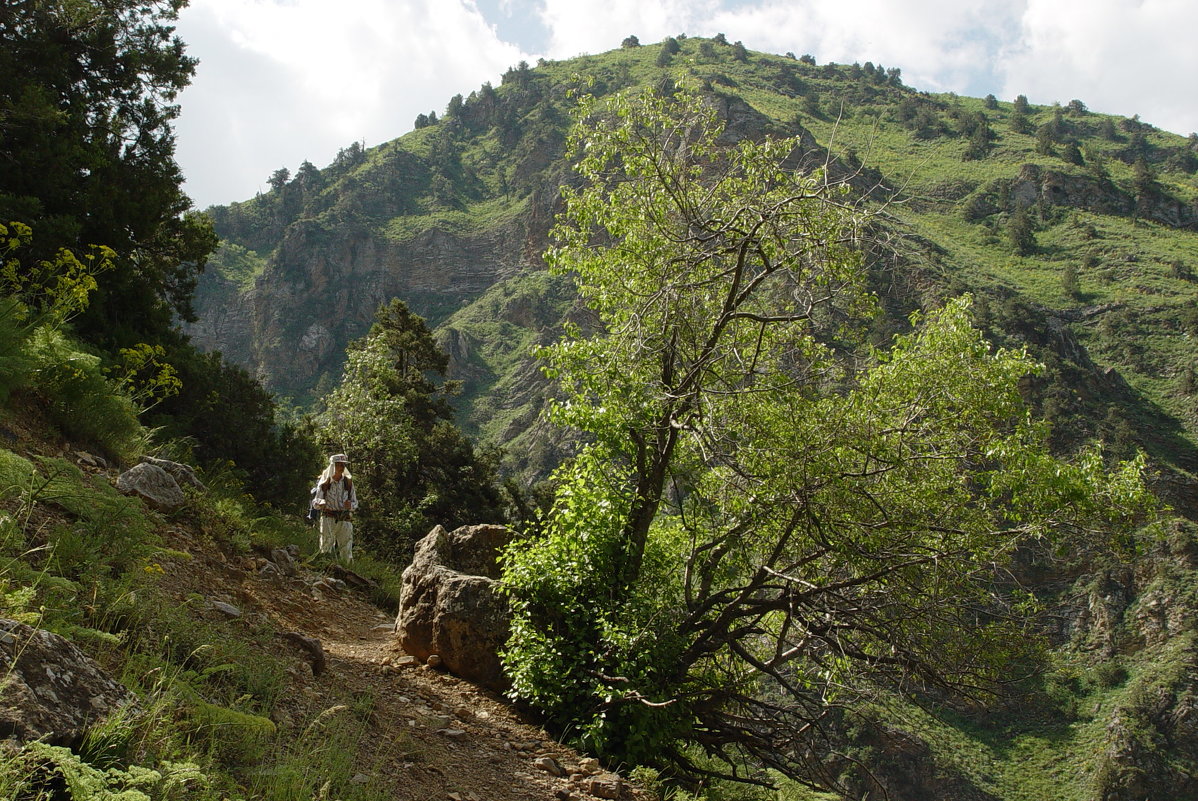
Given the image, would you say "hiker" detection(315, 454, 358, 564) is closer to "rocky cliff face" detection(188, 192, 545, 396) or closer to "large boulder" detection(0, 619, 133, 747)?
"large boulder" detection(0, 619, 133, 747)

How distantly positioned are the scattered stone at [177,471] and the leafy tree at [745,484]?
Result: 3.56m

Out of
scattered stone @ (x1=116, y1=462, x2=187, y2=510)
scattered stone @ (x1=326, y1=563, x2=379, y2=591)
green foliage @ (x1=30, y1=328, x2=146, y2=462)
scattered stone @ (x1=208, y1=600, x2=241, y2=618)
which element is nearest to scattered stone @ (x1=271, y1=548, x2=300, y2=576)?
scattered stone @ (x1=326, y1=563, x2=379, y2=591)

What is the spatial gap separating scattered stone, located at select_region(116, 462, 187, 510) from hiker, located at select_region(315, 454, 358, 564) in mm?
3597

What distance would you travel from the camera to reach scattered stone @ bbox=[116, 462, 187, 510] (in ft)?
22.8

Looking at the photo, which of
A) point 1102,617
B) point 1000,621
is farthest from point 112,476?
point 1102,617

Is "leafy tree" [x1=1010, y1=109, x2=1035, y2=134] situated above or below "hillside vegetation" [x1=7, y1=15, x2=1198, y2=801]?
above

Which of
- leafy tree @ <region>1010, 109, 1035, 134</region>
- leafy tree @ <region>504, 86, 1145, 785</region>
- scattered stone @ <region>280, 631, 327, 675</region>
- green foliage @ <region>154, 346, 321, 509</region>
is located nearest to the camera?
scattered stone @ <region>280, 631, 327, 675</region>

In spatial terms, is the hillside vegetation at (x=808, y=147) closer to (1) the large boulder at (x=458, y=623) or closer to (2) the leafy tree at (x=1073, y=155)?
(2) the leafy tree at (x=1073, y=155)

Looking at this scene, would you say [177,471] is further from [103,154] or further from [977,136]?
[977,136]

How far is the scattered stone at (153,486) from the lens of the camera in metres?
6.94

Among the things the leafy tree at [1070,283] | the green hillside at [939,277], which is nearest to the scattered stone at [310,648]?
the green hillside at [939,277]

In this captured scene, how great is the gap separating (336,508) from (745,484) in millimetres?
7062

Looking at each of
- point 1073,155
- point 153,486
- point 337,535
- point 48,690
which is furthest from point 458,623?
point 1073,155

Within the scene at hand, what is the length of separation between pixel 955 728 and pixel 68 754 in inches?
1663
